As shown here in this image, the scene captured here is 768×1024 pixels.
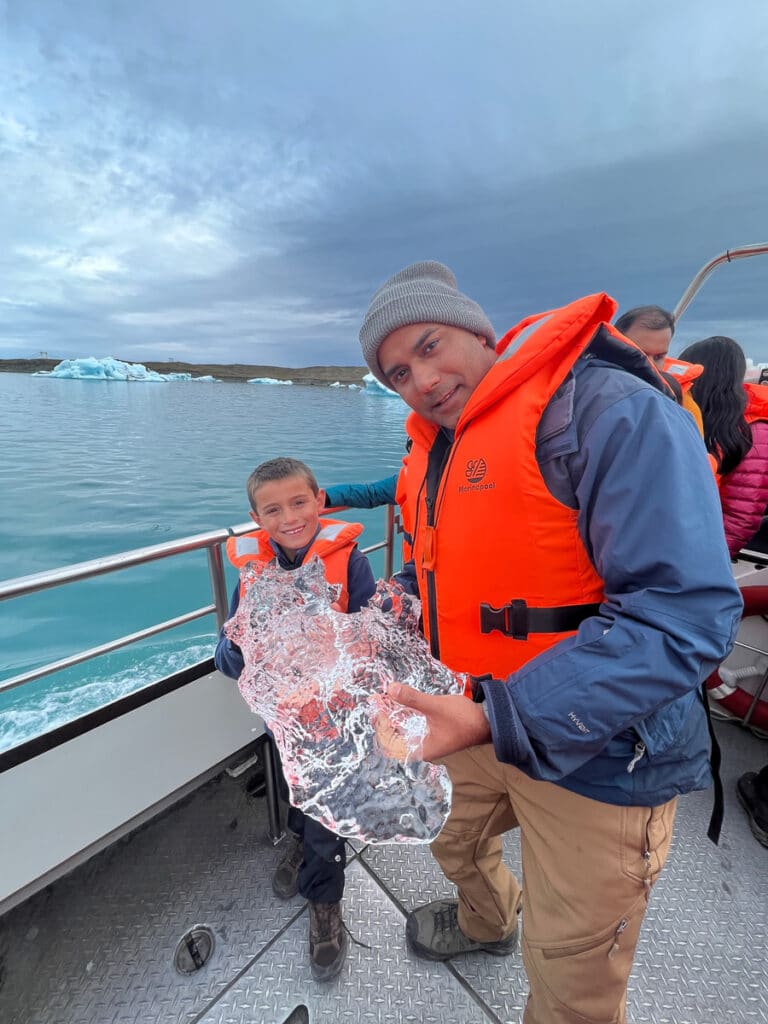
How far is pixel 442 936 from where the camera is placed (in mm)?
1570

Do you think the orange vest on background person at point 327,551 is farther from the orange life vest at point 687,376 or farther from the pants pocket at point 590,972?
the orange life vest at point 687,376

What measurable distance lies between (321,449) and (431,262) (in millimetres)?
14259

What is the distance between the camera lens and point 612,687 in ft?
2.36

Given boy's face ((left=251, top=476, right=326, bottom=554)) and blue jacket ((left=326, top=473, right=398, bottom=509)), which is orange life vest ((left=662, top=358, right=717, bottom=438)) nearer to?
blue jacket ((left=326, top=473, right=398, bottom=509))

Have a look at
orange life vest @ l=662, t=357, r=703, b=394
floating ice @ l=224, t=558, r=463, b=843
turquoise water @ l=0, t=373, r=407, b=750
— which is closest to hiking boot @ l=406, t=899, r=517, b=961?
floating ice @ l=224, t=558, r=463, b=843

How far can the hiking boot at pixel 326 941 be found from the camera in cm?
151

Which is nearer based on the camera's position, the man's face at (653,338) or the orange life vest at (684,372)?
the orange life vest at (684,372)

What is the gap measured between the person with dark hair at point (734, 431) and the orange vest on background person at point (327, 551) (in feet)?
6.90

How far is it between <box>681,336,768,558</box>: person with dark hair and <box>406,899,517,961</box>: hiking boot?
2269mm

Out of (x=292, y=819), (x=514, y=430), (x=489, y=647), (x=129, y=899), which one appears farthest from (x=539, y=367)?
(x=129, y=899)

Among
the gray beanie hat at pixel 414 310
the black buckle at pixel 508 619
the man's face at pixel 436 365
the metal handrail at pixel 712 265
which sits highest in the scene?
the metal handrail at pixel 712 265

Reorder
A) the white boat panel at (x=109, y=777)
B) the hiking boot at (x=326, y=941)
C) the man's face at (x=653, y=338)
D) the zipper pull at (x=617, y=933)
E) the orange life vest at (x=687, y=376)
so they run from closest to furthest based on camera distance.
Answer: the zipper pull at (x=617, y=933)
the white boat panel at (x=109, y=777)
the hiking boot at (x=326, y=941)
the orange life vest at (x=687, y=376)
the man's face at (x=653, y=338)

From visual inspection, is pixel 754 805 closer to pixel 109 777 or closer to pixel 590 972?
pixel 590 972

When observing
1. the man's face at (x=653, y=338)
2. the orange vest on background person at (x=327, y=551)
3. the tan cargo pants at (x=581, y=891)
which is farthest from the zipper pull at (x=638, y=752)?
the man's face at (x=653, y=338)
